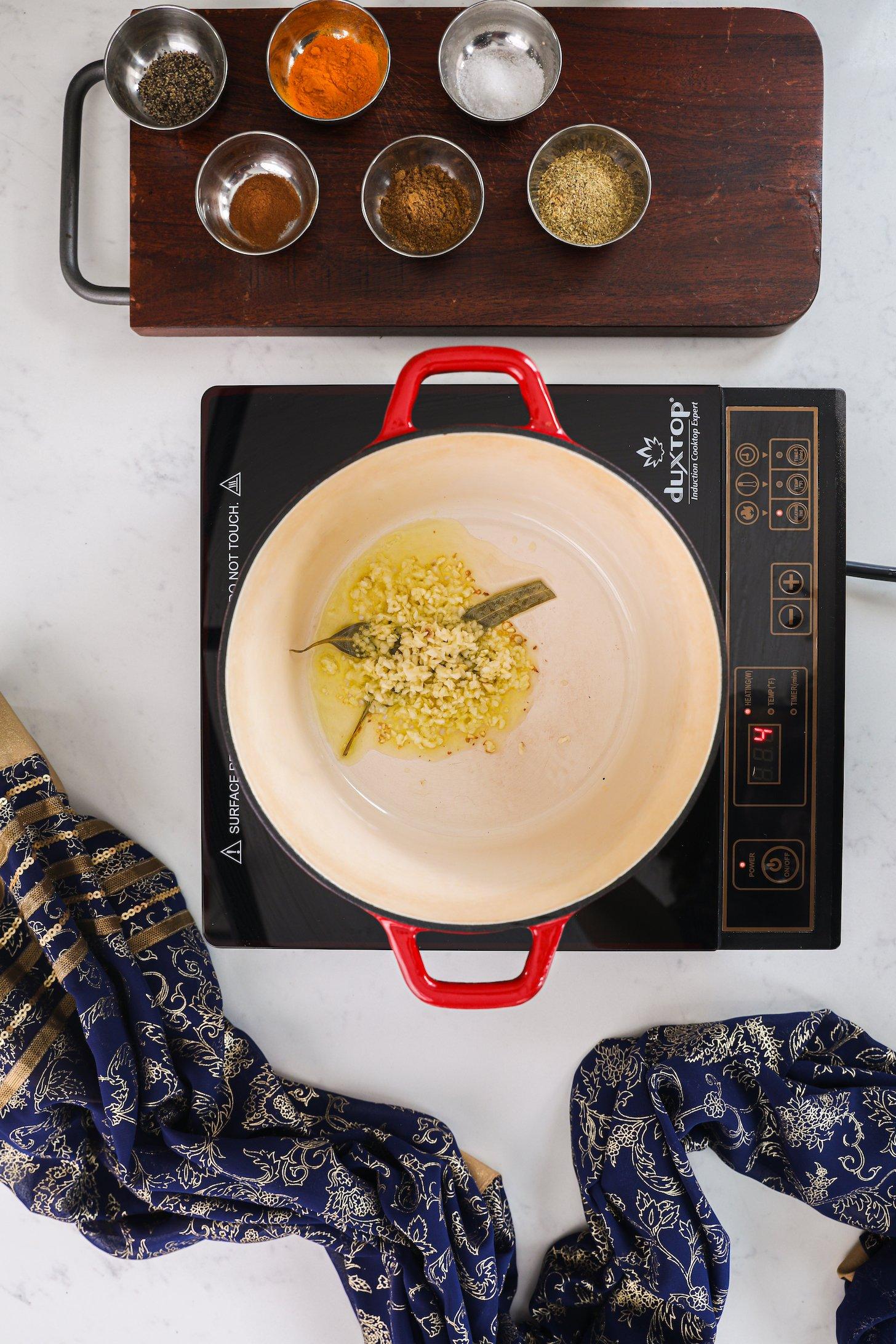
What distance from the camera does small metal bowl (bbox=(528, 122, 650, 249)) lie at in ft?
2.34

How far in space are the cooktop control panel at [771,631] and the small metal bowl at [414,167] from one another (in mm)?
271

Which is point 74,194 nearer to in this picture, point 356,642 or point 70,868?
point 356,642

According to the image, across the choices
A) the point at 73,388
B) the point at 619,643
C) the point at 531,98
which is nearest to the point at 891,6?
the point at 531,98

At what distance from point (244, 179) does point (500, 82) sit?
227 millimetres

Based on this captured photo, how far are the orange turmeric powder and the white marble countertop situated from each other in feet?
0.60

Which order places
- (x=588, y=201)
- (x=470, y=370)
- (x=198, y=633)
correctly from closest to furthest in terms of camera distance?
(x=470, y=370), (x=588, y=201), (x=198, y=633)

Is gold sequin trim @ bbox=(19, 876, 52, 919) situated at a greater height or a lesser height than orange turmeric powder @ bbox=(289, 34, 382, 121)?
lesser

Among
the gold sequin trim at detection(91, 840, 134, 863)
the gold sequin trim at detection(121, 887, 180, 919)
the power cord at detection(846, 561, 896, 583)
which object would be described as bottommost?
the gold sequin trim at detection(121, 887, 180, 919)

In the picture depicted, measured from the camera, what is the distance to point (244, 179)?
0.74 m

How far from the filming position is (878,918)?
827mm

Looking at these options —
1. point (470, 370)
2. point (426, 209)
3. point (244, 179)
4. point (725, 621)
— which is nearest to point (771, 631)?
point (725, 621)

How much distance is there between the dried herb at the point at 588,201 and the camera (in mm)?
716

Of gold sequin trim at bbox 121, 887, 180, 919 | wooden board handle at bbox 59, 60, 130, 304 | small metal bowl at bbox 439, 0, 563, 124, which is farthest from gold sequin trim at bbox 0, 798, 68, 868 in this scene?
small metal bowl at bbox 439, 0, 563, 124

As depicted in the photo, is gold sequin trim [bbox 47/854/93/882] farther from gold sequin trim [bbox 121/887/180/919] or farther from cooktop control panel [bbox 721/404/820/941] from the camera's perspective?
cooktop control panel [bbox 721/404/820/941]
